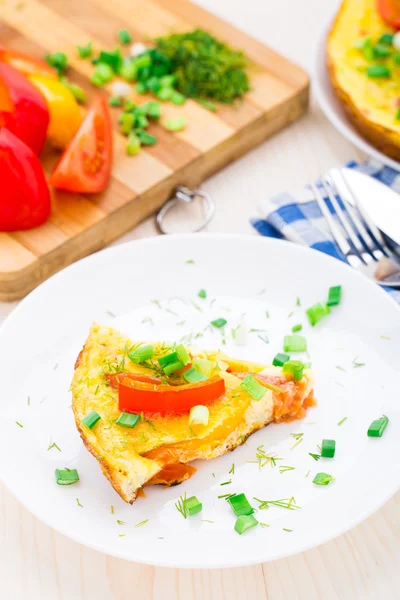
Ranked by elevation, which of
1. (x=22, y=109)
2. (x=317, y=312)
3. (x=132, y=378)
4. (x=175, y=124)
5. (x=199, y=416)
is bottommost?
(x=22, y=109)

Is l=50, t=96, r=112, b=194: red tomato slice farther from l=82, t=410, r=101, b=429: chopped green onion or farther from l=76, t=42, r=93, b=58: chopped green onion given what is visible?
l=82, t=410, r=101, b=429: chopped green onion

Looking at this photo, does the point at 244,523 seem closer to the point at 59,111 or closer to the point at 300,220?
the point at 300,220

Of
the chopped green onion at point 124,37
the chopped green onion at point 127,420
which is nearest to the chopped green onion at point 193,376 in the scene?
the chopped green onion at point 127,420

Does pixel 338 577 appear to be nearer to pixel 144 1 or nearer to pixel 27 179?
pixel 27 179

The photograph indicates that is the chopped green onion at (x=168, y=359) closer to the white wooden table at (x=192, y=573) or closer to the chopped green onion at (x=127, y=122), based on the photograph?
the white wooden table at (x=192, y=573)

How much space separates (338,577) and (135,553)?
730mm

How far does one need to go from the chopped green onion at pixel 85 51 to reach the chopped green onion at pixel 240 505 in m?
2.85

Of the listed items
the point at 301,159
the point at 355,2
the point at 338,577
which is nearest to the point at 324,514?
the point at 338,577

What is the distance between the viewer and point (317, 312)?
10.9 ft

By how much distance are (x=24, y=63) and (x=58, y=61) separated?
0.92ft

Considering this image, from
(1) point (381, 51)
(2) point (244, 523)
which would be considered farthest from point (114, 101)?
(2) point (244, 523)

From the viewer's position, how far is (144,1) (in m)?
5.02

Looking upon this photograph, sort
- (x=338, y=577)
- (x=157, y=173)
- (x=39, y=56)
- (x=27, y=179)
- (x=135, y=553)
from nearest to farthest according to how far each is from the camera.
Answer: (x=135, y=553)
(x=338, y=577)
(x=27, y=179)
(x=157, y=173)
(x=39, y=56)

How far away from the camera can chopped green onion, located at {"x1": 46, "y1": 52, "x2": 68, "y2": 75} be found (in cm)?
459
